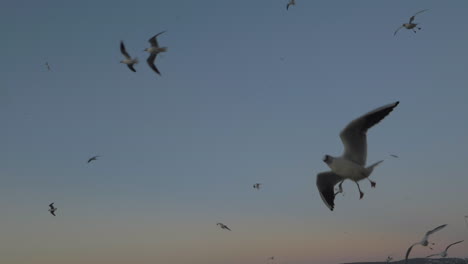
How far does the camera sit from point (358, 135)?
18.6 metres

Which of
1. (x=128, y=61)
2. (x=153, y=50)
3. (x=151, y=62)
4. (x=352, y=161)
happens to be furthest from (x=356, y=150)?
(x=128, y=61)

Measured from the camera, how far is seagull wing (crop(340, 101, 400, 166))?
17873 millimetres

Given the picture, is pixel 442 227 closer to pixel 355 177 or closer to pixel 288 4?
pixel 355 177

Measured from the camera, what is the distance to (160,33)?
29219 mm

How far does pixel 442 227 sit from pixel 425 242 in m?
1.01

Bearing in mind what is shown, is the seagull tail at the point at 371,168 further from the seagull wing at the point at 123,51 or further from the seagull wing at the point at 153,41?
the seagull wing at the point at 123,51

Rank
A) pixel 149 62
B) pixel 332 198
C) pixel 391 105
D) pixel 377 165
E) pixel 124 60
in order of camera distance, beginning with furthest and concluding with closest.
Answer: pixel 124 60 → pixel 149 62 → pixel 332 198 → pixel 377 165 → pixel 391 105

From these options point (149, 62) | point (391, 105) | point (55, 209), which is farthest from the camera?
point (55, 209)

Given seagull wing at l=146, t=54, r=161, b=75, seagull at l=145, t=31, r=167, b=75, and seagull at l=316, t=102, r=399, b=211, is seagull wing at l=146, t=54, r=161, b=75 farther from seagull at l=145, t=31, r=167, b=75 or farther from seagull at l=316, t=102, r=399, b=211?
seagull at l=316, t=102, r=399, b=211

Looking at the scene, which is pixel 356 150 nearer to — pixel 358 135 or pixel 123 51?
pixel 358 135

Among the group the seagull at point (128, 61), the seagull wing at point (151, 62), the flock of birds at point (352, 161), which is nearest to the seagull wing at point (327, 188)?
the flock of birds at point (352, 161)

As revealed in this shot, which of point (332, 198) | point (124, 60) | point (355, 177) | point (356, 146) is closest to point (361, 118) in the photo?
point (356, 146)

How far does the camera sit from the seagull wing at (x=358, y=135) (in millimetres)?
17873

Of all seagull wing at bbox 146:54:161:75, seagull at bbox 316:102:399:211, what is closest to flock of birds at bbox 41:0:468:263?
seagull at bbox 316:102:399:211
